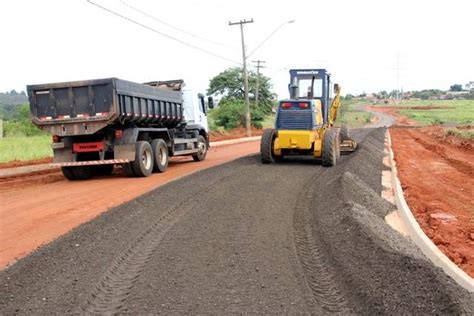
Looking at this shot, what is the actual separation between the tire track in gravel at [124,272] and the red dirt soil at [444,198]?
403 centimetres

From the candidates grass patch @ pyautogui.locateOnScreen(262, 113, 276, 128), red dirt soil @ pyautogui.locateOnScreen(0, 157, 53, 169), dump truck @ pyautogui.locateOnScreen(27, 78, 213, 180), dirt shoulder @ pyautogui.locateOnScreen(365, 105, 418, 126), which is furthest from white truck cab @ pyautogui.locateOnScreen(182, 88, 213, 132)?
dirt shoulder @ pyautogui.locateOnScreen(365, 105, 418, 126)

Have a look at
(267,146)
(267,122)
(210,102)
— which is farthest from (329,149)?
(267,122)

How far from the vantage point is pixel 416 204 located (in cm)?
1054

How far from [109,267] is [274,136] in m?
10.9

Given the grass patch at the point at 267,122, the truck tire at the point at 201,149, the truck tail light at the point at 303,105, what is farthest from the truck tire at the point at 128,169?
the grass patch at the point at 267,122

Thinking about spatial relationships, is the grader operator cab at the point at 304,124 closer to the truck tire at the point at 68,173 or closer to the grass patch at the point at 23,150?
the truck tire at the point at 68,173

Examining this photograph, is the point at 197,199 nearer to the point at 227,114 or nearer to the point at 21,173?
the point at 21,173

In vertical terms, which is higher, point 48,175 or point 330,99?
point 330,99

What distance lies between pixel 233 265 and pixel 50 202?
608 cm

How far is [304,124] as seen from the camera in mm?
15406

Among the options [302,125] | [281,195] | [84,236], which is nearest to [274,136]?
[302,125]

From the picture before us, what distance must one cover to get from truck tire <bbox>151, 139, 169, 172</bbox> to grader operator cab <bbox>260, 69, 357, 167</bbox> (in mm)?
3106

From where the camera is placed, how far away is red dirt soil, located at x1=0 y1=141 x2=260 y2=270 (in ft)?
24.3

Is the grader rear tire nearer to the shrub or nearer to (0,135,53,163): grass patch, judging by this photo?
(0,135,53,163): grass patch
